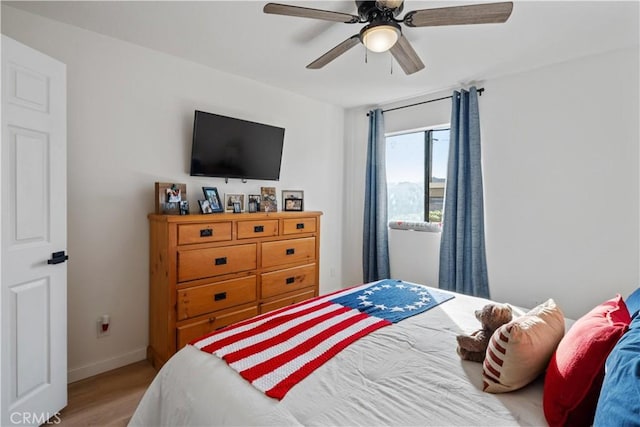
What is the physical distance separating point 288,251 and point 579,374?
241 centimetres

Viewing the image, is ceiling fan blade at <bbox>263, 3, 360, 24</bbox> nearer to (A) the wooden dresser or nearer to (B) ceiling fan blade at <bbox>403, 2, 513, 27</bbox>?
(B) ceiling fan blade at <bbox>403, 2, 513, 27</bbox>

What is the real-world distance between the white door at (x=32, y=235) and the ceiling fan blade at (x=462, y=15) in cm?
201

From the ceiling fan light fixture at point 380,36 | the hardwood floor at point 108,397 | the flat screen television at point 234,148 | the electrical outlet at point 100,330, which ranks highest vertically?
the ceiling fan light fixture at point 380,36

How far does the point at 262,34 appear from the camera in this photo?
2332 millimetres

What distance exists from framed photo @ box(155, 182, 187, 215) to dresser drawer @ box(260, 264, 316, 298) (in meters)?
0.95

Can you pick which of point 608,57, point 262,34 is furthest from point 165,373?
Result: point 608,57

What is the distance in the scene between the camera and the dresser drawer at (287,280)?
2923 millimetres

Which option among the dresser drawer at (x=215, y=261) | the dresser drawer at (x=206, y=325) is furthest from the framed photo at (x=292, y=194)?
the dresser drawer at (x=206, y=325)

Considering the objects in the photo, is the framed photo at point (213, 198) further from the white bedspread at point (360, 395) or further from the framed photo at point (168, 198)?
the white bedspread at point (360, 395)

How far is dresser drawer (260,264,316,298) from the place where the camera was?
2.92 meters

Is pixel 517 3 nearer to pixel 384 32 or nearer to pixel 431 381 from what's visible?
pixel 384 32

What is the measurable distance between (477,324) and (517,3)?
6.26ft

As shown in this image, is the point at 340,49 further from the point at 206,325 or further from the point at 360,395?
the point at 206,325

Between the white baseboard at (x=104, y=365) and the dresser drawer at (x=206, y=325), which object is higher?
the dresser drawer at (x=206, y=325)
